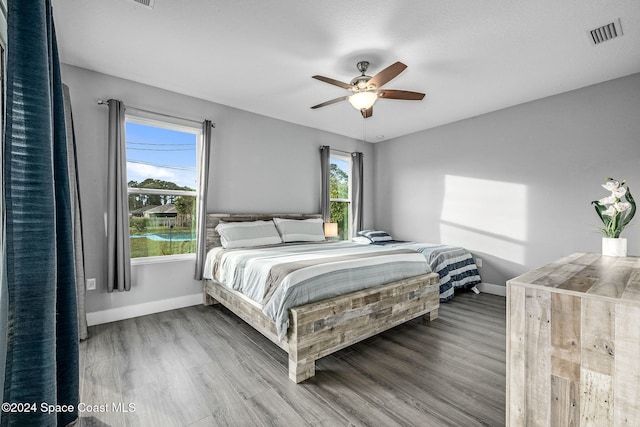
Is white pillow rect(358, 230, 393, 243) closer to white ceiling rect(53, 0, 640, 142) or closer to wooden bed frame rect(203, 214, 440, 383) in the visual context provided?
wooden bed frame rect(203, 214, 440, 383)

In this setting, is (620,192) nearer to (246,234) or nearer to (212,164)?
(246,234)

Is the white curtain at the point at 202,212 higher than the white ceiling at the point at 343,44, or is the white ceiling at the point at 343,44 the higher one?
the white ceiling at the point at 343,44

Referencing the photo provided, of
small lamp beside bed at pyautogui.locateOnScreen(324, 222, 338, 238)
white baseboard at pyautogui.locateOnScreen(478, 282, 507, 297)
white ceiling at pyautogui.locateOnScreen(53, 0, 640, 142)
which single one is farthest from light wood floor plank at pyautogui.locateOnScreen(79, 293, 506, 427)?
white ceiling at pyautogui.locateOnScreen(53, 0, 640, 142)

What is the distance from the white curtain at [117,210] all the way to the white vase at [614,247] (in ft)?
13.7

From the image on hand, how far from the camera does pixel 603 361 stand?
968 millimetres

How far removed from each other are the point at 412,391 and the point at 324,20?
9.22 ft

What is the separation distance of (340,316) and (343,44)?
2345 millimetres

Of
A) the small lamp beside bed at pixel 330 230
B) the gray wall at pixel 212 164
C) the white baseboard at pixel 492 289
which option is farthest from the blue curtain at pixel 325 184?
the white baseboard at pixel 492 289

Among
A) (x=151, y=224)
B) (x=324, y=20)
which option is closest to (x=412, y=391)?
(x=324, y=20)

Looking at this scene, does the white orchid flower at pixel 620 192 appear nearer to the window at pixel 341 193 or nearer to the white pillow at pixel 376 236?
the white pillow at pixel 376 236

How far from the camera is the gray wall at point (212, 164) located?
2.98 m

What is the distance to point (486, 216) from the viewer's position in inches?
169

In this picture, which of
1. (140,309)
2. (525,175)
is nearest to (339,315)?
(140,309)

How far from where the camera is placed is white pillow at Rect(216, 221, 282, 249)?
11.4 ft
